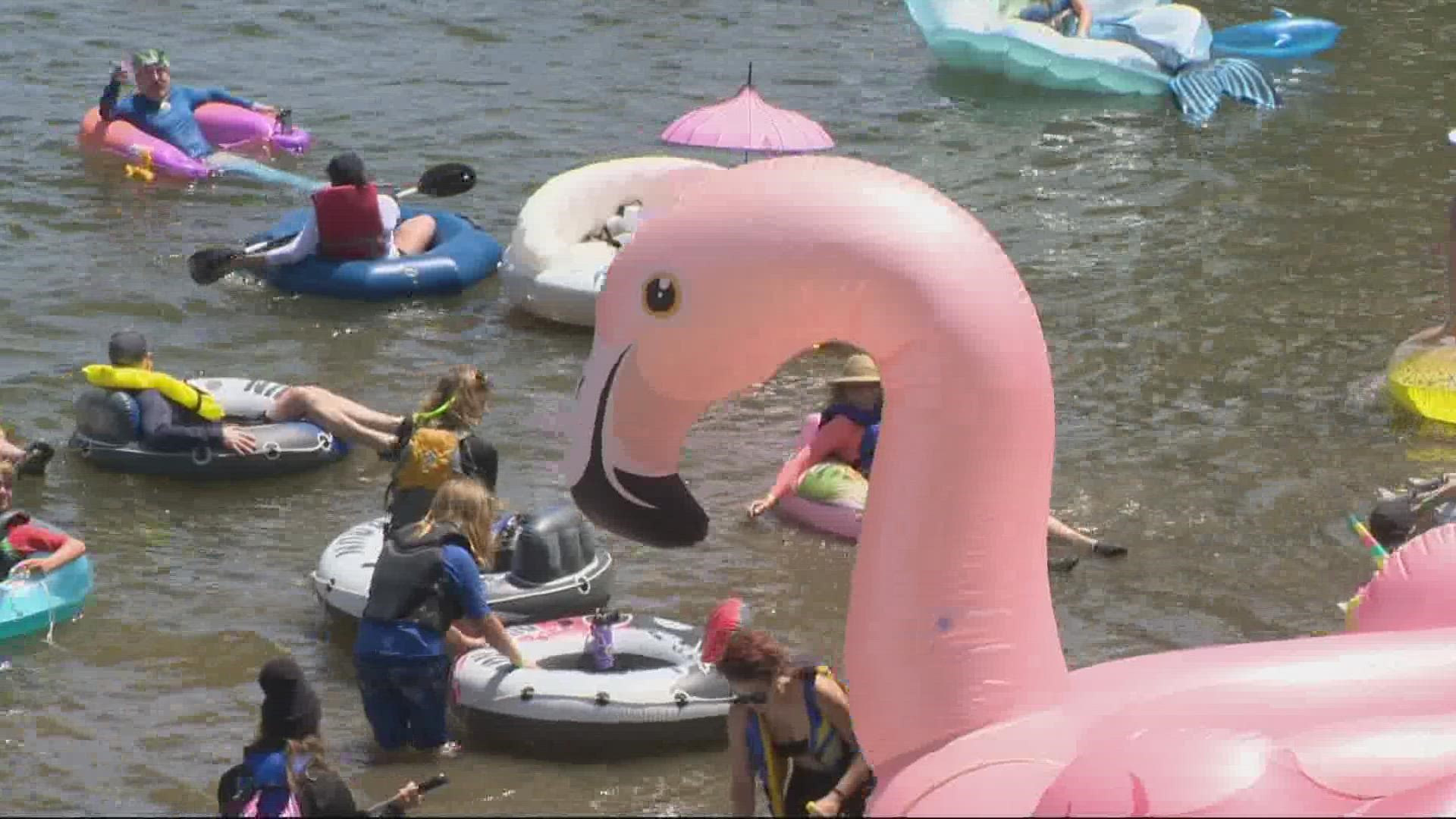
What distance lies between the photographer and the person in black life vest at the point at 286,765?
6.92 m

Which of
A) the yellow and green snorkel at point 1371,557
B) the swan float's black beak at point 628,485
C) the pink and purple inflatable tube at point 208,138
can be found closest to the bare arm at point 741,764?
the swan float's black beak at point 628,485

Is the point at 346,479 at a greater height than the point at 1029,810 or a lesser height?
lesser

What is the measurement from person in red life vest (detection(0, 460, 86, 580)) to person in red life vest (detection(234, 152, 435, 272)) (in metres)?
4.40

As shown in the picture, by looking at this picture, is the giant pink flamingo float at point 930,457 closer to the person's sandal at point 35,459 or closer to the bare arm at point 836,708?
the bare arm at point 836,708

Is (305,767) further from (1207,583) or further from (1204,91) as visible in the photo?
(1204,91)

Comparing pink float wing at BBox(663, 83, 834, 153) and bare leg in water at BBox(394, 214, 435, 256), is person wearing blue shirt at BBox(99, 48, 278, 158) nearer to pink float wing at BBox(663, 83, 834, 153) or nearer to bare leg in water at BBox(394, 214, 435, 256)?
bare leg in water at BBox(394, 214, 435, 256)

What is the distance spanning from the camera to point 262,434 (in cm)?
1194

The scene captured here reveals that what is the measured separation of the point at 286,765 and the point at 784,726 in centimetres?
151

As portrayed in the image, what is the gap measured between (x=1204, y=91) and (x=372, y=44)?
741 centimetres

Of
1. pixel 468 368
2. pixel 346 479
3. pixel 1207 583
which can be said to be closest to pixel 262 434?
pixel 346 479

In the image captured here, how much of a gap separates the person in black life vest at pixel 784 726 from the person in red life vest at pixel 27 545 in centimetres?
396

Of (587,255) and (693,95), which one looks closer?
(587,255)

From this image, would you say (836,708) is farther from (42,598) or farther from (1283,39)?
(1283,39)

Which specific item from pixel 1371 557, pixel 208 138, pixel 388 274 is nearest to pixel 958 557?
pixel 1371 557
